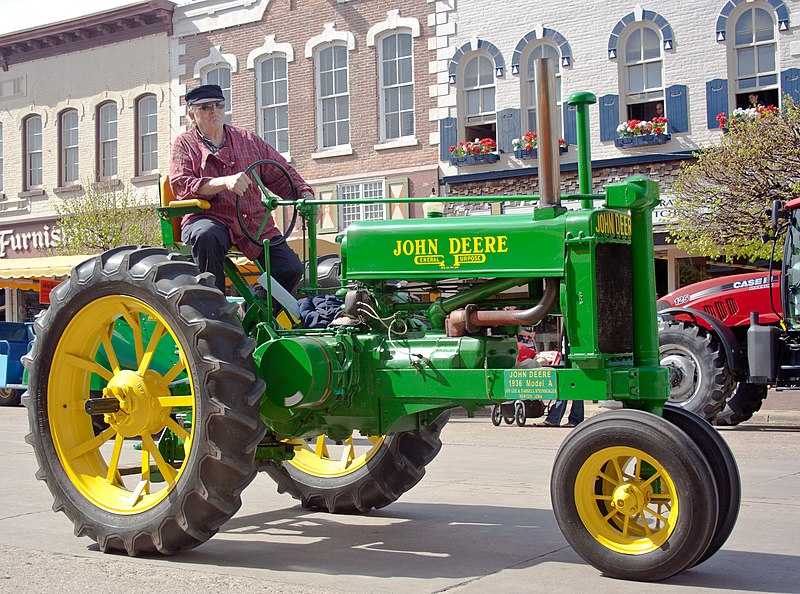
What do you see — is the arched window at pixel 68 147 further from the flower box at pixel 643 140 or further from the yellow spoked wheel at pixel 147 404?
the yellow spoked wheel at pixel 147 404

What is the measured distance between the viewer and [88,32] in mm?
26641

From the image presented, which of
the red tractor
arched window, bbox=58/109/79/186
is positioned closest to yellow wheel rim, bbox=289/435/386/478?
the red tractor

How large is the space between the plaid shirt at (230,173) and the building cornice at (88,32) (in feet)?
65.1

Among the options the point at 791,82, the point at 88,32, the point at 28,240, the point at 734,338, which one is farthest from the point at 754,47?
the point at 28,240

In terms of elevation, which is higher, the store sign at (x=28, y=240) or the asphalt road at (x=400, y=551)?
the store sign at (x=28, y=240)

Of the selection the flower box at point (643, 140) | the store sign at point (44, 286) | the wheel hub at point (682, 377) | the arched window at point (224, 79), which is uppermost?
the arched window at point (224, 79)

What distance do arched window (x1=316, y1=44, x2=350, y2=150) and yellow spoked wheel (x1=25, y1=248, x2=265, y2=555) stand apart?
17390 mm

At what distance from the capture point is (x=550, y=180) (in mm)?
5059

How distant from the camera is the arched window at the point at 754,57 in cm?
1898

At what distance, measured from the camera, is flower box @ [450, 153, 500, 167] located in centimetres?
2130

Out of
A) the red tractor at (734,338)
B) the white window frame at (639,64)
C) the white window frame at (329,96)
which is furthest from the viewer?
the white window frame at (329,96)

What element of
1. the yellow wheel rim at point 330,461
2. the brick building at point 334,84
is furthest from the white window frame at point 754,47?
the yellow wheel rim at point 330,461

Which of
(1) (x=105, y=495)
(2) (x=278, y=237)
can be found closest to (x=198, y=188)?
(2) (x=278, y=237)

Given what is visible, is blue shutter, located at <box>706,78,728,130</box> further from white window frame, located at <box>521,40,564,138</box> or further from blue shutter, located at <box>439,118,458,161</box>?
blue shutter, located at <box>439,118,458,161</box>
